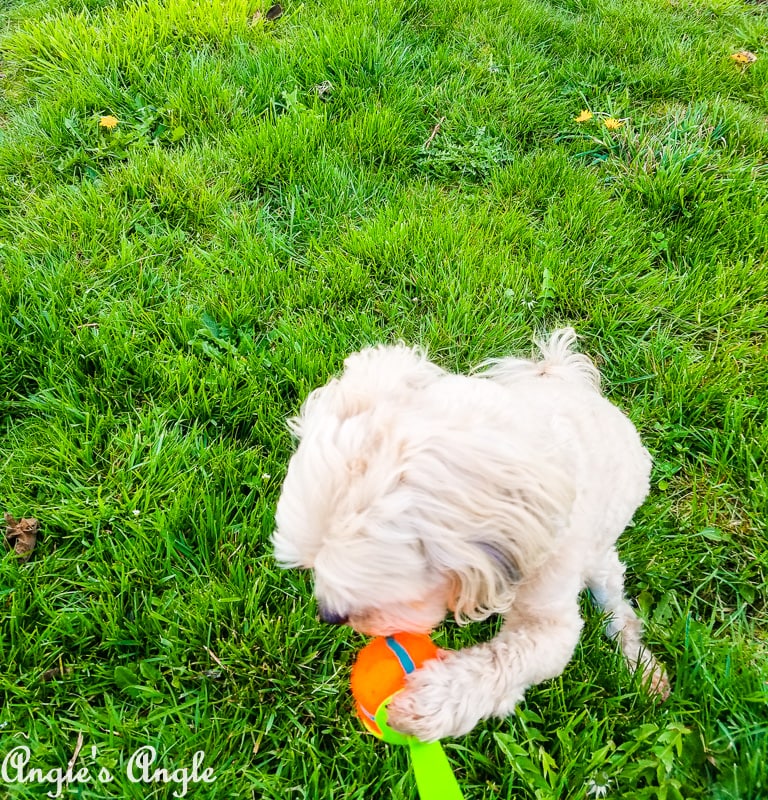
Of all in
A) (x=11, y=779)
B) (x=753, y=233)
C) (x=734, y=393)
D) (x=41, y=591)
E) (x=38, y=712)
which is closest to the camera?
(x=11, y=779)

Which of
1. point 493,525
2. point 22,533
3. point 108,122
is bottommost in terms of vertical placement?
point 22,533

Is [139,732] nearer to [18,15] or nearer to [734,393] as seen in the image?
[734,393]

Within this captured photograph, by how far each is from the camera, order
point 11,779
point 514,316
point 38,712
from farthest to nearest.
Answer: point 514,316, point 38,712, point 11,779

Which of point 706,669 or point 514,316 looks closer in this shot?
point 706,669

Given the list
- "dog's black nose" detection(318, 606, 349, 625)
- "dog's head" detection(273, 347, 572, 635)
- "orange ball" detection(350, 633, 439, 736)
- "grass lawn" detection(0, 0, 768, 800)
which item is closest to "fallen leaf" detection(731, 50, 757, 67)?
"grass lawn" detection(0, 0, 768, 800)

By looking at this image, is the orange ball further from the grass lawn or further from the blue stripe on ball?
the grass lawn

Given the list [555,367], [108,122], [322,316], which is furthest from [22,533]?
[108,122]

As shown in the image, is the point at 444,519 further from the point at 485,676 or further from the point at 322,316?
the point at 322,316

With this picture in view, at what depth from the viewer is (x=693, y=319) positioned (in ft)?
10.9

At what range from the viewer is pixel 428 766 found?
5.82 ft

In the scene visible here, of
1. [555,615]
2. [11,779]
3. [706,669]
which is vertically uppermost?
[555,615]

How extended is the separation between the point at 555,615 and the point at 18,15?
5632 millimetres

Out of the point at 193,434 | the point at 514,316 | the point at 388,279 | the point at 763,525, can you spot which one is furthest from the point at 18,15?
the point at 763,525

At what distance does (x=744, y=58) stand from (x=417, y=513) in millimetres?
5136
